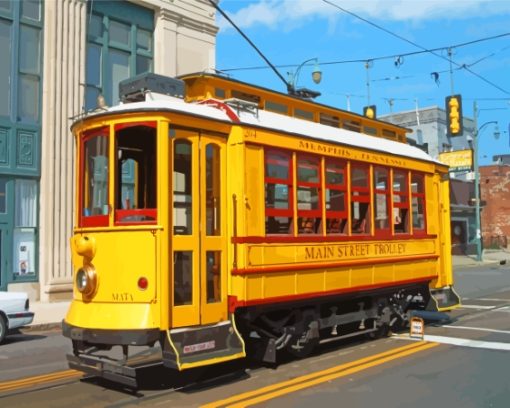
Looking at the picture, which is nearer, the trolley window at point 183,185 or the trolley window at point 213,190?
the trolley window at point 183,185

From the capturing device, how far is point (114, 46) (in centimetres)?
1948

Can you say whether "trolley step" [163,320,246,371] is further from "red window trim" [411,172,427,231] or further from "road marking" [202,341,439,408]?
"red window trim" [411,172,427,231]

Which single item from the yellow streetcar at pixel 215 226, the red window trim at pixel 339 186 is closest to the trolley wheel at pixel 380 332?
the yellow streetcar at pixel 215 226

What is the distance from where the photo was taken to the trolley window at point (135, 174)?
647cm

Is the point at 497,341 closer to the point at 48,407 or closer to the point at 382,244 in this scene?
the point at 382,244

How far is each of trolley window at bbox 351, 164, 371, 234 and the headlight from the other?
4015 mm

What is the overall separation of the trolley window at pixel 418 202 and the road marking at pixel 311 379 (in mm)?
2239

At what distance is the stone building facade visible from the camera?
55.6 ft

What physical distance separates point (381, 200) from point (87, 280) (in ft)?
16.3

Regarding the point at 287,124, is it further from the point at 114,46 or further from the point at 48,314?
the point at 114,46

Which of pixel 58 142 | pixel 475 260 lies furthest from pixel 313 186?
pixel 475 260

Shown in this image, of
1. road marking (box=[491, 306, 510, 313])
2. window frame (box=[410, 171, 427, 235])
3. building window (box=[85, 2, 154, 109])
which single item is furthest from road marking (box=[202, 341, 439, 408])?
building window (box=[85, 2, 154, 109])

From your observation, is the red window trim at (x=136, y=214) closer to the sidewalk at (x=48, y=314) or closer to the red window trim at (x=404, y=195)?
the red window trim at (x=404, y=195)

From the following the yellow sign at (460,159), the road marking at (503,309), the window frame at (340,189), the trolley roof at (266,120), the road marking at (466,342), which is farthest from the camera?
the yellow sign at (460,159)
